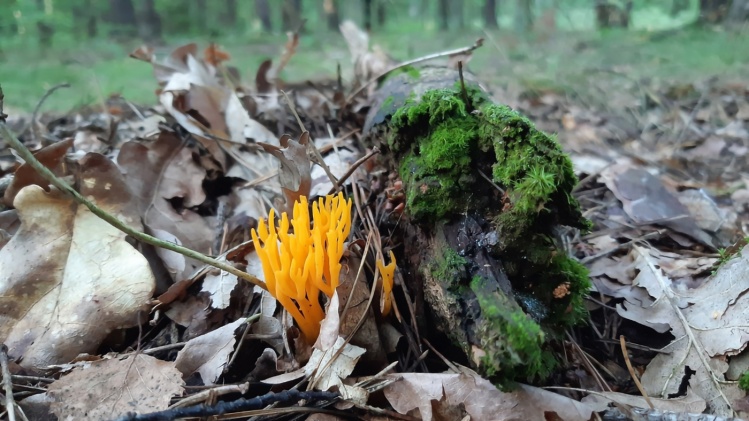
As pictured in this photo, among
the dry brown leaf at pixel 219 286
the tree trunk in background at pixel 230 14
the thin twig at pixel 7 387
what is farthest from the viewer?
the tree trunk in background at pixel 230 14

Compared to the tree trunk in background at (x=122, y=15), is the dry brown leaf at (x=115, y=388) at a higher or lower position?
lower

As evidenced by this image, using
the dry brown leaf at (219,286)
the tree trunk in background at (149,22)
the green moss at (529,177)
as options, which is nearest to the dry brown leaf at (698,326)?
the green moss at (529,177)

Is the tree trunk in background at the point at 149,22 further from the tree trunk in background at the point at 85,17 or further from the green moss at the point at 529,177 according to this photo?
the green moss at the point at 529,177

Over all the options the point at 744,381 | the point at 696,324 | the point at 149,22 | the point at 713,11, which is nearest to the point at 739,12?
the point at 713,11

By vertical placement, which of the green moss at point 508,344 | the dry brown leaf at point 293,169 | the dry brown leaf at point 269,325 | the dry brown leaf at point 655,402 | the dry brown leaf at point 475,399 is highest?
the dry brown leaf at point 293,169

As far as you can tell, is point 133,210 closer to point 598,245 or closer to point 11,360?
point 11,360

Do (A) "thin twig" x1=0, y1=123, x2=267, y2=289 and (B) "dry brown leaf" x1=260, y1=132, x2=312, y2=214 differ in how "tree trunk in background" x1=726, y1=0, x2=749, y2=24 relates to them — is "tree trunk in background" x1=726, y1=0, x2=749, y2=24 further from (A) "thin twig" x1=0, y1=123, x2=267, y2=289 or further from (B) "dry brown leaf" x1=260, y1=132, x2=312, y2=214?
(A) "thin twig" x1=0, y1=123, x2=267, y2=289

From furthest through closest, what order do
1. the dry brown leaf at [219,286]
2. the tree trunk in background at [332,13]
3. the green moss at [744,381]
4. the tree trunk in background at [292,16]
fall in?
the tree trunk in background at [332,13], the tree trunk in background at [292,16], the dry brown leaf at [219,286], the green moss at [744,381]
